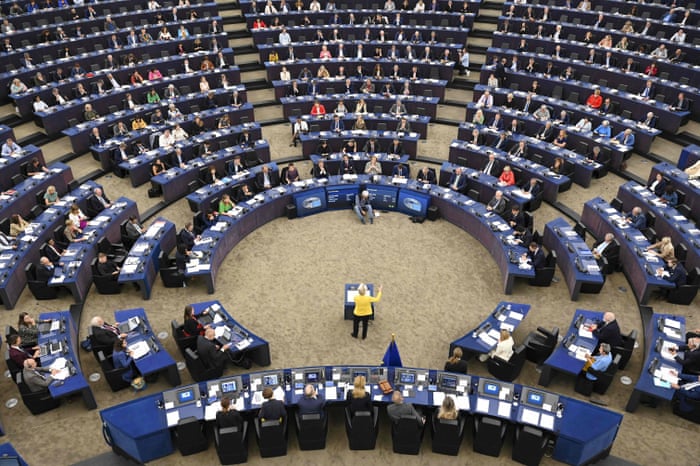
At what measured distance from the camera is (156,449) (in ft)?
36.7

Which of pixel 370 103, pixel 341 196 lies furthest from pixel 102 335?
pixel 370 103

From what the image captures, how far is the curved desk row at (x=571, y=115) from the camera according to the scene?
71.1 feet

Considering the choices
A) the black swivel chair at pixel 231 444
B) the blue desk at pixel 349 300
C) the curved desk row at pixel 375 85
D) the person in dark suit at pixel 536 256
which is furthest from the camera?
the curved desk row at pixel 375 85

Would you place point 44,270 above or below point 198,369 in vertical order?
above

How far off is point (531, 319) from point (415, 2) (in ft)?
76.8

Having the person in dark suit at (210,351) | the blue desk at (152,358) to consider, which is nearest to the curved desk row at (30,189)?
the blue desk at (152,358)

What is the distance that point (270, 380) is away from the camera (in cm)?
1189

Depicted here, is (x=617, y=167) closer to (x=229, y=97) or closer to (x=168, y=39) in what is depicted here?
(x=229, y=97)

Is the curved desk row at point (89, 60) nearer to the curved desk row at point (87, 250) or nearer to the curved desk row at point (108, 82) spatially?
the curved desk row at point (108, 82)

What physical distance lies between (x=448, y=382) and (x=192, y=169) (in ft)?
42.7

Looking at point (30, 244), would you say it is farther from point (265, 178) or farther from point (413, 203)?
point (413, 203)

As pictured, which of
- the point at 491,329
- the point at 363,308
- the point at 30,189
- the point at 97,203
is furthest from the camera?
the point at 30,189

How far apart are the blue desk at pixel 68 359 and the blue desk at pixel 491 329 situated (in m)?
8.33

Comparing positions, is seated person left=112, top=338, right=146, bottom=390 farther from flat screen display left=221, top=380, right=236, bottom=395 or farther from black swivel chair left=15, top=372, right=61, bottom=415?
flat screen display left=221, top=380, right=236, bottom=395
